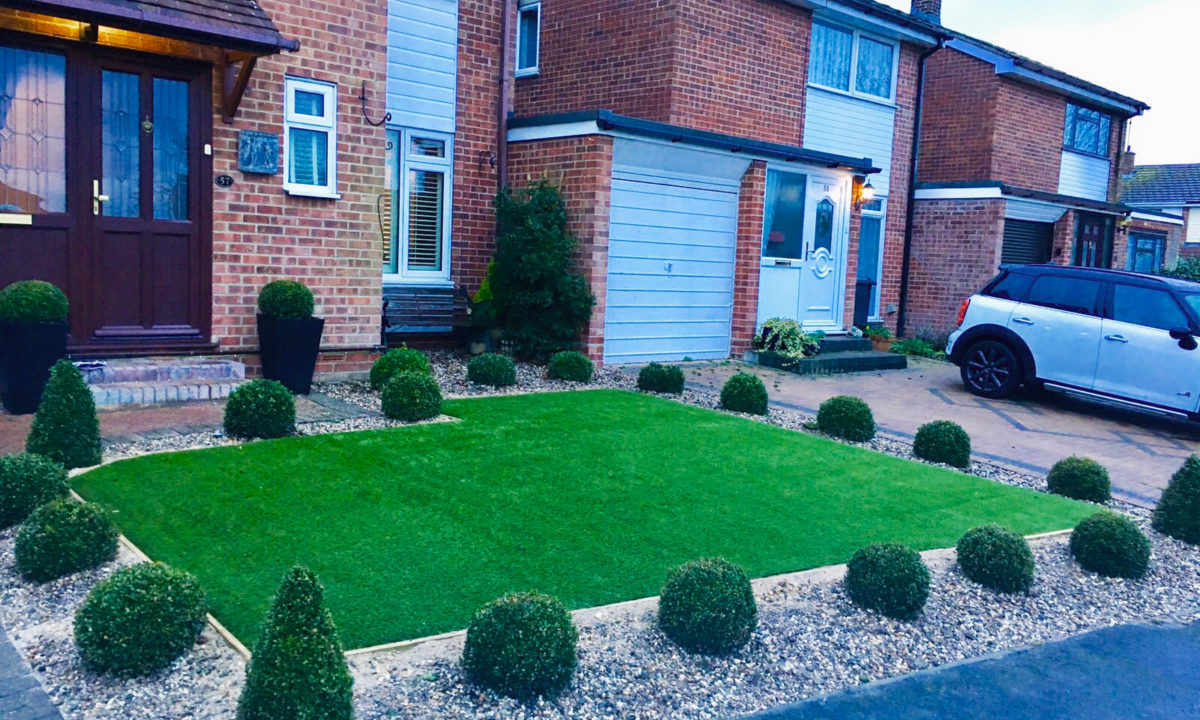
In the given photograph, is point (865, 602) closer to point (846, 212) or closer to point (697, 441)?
point (697, 441)

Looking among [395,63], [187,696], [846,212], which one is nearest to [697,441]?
[187,696]

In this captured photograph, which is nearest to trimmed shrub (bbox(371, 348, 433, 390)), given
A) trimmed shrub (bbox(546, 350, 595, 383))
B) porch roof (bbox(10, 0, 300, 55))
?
Result: trimmed shrub (bbox(546, 350, 595, 383))

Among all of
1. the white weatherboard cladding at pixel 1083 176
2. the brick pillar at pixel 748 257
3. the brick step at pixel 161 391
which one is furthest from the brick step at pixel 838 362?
the white weatherboard cladding at pixel 1083 176

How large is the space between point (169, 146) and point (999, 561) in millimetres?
7916

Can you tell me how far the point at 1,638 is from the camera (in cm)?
414

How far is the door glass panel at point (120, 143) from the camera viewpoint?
28.4 feet

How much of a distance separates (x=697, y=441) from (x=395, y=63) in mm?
7268

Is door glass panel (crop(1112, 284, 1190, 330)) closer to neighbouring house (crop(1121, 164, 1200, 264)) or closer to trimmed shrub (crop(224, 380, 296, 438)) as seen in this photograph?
trimmed shrub (crop(224, 380, 296, 438))

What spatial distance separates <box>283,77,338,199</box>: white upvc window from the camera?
969 centimetres

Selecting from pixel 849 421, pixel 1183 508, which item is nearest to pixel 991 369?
pixel 849 421

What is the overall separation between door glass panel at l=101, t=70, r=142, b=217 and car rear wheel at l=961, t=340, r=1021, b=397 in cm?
1032

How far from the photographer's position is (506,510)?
6.16m

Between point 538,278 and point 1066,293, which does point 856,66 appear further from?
point 538,278

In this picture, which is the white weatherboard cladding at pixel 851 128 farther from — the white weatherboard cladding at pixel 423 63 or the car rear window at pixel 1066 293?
the white weatherboard cladding at pixel 423 63
